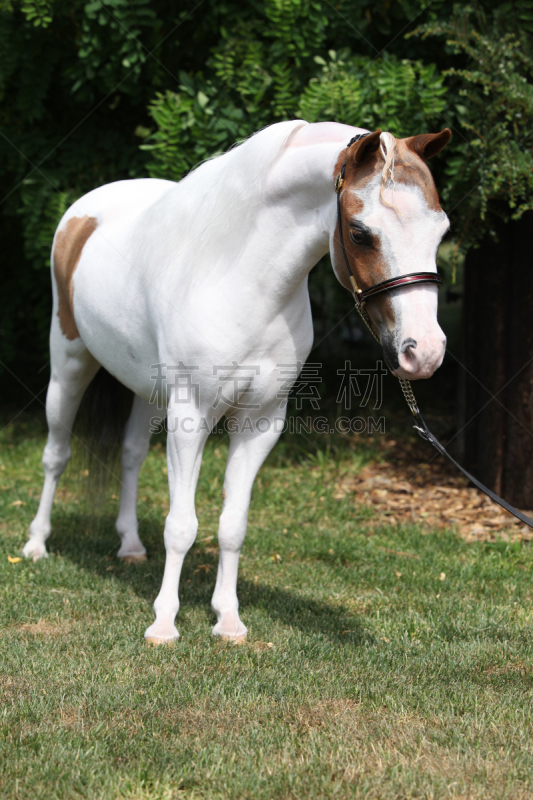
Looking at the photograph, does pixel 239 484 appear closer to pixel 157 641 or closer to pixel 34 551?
pixel 157 641

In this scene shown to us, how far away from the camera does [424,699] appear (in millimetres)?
2668

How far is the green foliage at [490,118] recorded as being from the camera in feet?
14.8

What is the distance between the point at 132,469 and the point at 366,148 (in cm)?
264

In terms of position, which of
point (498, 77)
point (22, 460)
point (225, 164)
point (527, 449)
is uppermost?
point (498, 77)

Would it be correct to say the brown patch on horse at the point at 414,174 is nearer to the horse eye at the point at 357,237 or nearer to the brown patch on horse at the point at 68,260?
the horse eye at the point at 357,237

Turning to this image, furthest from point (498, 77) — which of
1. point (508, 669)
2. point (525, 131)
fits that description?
point (508, 669)

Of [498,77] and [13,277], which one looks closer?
[498,77]

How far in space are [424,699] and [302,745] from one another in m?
0.57

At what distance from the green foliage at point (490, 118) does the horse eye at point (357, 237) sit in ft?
7.70

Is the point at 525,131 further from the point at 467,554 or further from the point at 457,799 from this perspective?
the point at 457,799

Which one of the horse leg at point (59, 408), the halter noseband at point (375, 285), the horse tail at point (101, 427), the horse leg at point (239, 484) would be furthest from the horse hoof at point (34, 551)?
the halter noseband at point (375, 285)

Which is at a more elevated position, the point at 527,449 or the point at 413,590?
the point at 527,449

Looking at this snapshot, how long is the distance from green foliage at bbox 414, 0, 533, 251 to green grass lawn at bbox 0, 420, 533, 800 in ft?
7.45

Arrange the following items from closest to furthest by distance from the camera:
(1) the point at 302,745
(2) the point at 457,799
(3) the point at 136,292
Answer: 1. (2) the point at 457,799
2. (1) the point at 302,745
3. (3) the point at 136,292
